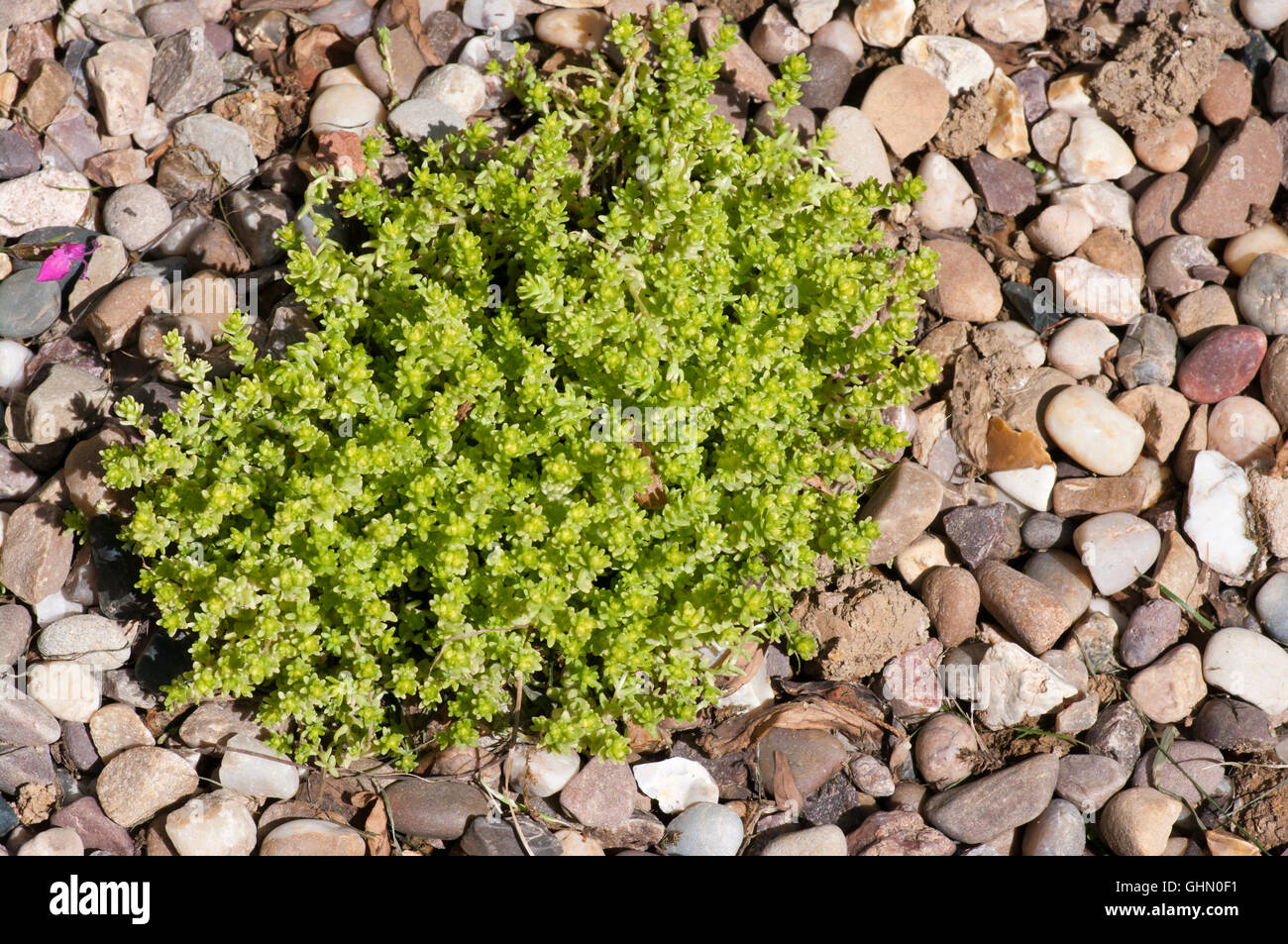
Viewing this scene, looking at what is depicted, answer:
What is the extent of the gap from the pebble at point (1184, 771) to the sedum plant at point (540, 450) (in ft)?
5.41

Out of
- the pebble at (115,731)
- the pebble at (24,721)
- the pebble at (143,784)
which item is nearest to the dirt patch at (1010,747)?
the pebble at (143,784)

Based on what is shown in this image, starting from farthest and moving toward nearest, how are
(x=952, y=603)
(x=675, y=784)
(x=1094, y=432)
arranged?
(x=1094, y=432) → (x=952, y=603) → (x=675, y=784)

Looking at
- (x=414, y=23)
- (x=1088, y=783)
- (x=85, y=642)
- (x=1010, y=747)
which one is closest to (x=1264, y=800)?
(x=1088, y=783)

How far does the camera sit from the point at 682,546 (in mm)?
3686

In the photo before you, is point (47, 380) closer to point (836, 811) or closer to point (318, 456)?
point (318, 456)

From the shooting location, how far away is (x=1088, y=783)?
4129 mm

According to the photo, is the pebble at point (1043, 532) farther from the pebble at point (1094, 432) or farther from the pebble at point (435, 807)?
the pebble at point (435, 807)

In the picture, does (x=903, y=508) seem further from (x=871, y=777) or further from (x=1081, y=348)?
(x=1081, y=348)

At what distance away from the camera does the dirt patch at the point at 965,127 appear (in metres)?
4.96

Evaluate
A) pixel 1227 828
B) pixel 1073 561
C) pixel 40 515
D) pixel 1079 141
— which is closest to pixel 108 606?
pixel 40 515

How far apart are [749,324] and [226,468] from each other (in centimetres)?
192

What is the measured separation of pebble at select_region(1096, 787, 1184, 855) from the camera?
400 cm

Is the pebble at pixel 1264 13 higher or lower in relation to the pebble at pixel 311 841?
higher

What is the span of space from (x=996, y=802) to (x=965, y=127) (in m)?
3.10
